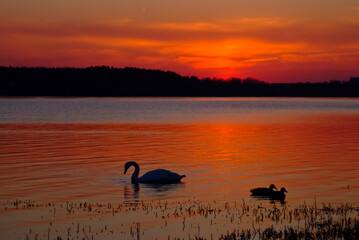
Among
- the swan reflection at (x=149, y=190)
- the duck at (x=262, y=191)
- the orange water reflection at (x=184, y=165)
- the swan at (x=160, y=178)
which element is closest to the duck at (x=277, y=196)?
the duck at (x=262, y=191)

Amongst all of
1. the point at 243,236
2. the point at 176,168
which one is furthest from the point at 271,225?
the point at 176,168

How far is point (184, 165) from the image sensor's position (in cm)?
2842

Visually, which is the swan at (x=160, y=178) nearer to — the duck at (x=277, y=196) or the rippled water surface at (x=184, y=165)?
the rippled water surface at (x=184, y=165)

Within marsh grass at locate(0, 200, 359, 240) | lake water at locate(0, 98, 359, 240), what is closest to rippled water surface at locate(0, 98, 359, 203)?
lake water at locate(0, 98, 359, 240)

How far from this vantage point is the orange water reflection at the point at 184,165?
67.3 feet

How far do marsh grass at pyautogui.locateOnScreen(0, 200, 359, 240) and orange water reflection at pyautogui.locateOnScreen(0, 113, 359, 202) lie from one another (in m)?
1.82

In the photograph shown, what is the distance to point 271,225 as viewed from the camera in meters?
14.6

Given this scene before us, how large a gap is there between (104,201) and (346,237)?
8.77 m

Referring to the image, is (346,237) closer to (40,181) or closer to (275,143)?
(40,181)

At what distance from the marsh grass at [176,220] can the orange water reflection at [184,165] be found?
182 cm

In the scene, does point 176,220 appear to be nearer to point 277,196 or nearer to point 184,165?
point 277,196

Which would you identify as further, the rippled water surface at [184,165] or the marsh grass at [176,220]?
the rippled water surface at [184,165]

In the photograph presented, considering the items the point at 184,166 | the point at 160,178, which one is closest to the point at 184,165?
the point at 184,166

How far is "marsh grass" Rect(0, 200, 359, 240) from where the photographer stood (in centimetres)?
1372
